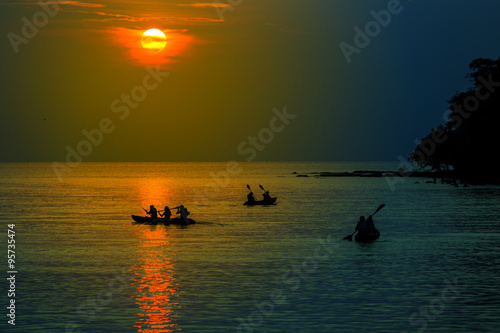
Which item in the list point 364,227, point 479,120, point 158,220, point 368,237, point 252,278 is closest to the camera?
point 252,278

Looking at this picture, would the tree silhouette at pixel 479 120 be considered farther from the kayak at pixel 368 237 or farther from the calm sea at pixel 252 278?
the kayak at pixel 368 237

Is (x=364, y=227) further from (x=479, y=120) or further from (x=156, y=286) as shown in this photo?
(x=479, y=120)

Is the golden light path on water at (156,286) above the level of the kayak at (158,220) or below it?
below

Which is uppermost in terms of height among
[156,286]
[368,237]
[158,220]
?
[158,220]

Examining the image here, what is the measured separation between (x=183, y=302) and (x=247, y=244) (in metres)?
19.7

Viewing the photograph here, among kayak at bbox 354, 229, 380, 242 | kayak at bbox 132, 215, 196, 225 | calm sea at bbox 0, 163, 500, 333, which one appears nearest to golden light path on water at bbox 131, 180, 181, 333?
calm sea at bbox 0, 163, 500, 333

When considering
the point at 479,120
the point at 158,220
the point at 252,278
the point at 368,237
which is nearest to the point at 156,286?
the point at 252,278

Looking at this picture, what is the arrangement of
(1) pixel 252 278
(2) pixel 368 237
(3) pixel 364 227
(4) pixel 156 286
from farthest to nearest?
(2) pixel 368 237 → (3) pixel 364 227 → (1) pixel 252 278 → (4) pixel 156 286

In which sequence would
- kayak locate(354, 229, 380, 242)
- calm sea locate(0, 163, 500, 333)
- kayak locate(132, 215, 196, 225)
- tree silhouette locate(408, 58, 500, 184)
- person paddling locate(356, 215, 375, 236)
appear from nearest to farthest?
calm sea locate(0, 163, 500, 333) → person paddling locate(356, 215, 375, 236) → kayak locate(354, 229, 380, 242) → kayak locate(132, 215, 196, 225) → tree silhouette locate(408, 58, 500, 184)


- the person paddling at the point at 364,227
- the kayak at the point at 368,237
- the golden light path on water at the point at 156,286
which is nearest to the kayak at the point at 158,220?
the golden light path on water at the point at 156,286

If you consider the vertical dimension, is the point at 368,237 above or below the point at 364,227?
below

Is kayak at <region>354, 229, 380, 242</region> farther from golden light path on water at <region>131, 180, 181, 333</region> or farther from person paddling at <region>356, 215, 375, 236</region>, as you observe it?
golden light path on water at <region>131, 180, 181, 333</region>

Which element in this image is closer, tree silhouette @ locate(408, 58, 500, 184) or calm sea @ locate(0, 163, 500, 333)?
calm sea @ locate(0, 163, 500, 333)

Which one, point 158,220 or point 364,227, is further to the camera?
point 158,220
